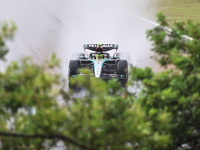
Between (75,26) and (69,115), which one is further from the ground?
(75,26)

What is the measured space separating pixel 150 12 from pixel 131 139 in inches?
1316

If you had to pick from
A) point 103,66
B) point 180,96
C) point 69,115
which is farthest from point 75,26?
point 69,115

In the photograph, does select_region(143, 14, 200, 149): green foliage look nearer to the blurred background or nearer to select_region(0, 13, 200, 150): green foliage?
select_region(0, 13, 200, 150): green foliage

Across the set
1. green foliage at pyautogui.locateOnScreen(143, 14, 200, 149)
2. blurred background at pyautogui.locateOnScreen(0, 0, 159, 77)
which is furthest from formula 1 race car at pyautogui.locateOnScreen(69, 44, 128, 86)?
green foliage at pyautogui.locateOnScreen(143, 14, 200, 149)

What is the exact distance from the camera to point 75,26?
101ft

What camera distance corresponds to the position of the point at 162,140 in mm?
3900

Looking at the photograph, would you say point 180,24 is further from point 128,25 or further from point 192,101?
point 128,25

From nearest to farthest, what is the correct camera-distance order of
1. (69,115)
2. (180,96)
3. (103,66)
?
(69,115)
(180,96)
(103,66)

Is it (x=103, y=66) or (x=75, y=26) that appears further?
(x=75, y=26)

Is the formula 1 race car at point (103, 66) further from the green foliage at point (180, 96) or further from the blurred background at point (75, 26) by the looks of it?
the green foliage at point (180, 96)

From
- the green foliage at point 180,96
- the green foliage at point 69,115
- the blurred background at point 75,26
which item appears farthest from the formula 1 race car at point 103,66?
the green foliage at point 69,115

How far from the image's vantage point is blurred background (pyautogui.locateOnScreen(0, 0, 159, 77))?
21716 mm

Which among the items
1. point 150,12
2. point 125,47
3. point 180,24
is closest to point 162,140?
point 180,24

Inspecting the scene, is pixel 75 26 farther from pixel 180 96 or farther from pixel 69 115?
pixel 69 115
